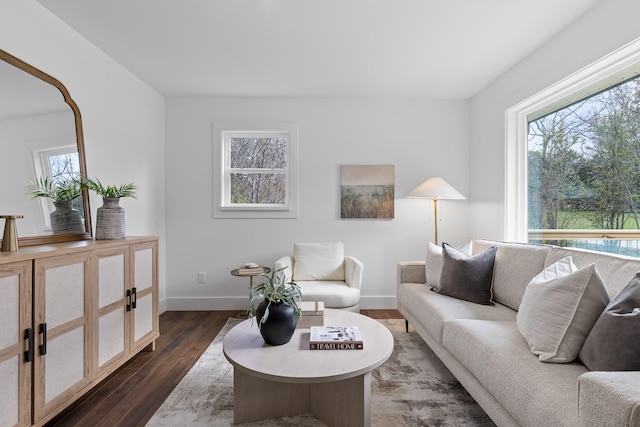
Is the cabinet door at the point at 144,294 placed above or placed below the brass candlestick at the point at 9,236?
below

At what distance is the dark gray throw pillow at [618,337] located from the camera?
1.15m

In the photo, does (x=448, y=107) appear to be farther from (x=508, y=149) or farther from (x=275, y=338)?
(x=275, y=338)

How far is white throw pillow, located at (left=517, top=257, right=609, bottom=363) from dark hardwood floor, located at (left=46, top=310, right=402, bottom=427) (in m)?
1.98

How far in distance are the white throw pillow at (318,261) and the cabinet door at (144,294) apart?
1299 millimetres

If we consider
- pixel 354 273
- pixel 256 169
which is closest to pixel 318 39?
pixel 256 169

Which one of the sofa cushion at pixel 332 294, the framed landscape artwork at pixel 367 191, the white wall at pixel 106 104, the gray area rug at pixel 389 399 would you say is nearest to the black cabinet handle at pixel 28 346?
the gray area rug at pixel 389 399

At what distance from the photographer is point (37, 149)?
2066 mm

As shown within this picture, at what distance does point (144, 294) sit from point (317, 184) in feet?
6.82

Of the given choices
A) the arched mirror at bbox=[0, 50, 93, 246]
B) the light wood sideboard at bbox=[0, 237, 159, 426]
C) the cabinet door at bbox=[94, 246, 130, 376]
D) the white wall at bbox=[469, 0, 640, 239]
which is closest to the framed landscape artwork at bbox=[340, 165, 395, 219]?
the white wall at bbox=[469, 0, 640, 239]

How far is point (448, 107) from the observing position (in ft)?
12.9

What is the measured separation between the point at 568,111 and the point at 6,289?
3.73 metres

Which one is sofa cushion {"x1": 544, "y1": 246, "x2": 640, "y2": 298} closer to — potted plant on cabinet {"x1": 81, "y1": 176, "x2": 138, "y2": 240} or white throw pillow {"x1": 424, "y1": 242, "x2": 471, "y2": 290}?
white throw pillow {"x1": 424, "y1": 242, "x2": 471, "y2": 290}

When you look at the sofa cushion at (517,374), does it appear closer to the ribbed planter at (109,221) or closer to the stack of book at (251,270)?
the stack of book at (251,270)

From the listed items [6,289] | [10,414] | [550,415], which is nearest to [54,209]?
[6,289]
